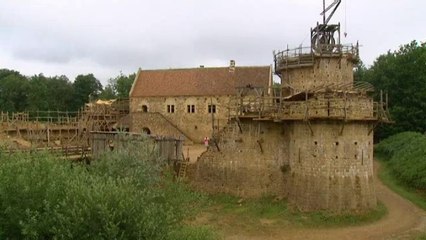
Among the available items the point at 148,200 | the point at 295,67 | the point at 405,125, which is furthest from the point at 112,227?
the point at 405,125

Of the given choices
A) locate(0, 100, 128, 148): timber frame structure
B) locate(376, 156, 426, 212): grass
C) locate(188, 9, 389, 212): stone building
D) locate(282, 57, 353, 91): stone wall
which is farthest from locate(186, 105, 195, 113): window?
locate(376, 156, 426, 212): grass

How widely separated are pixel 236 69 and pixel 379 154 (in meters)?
18.5

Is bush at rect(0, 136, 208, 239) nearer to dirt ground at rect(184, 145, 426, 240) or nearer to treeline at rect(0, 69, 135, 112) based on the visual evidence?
dirt ground at rect(184, 145, 426, 240)

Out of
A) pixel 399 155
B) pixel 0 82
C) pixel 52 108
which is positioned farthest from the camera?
pixel 0 82

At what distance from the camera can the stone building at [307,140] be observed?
86.8ft

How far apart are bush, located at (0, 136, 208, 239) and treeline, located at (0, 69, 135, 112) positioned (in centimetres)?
6244

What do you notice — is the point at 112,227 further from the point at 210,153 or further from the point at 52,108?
the point at 52,108

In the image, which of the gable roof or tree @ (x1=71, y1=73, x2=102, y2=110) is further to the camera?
tree @ (x1=71, y1=73, x2=102, y2=110)

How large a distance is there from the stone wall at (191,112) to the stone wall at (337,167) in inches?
783

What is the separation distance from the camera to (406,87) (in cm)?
5619

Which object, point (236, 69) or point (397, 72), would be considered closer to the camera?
point (236, 69)

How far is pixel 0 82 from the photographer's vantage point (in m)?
86.9

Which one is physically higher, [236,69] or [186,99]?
[236,69]

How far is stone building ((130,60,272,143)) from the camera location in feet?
153
